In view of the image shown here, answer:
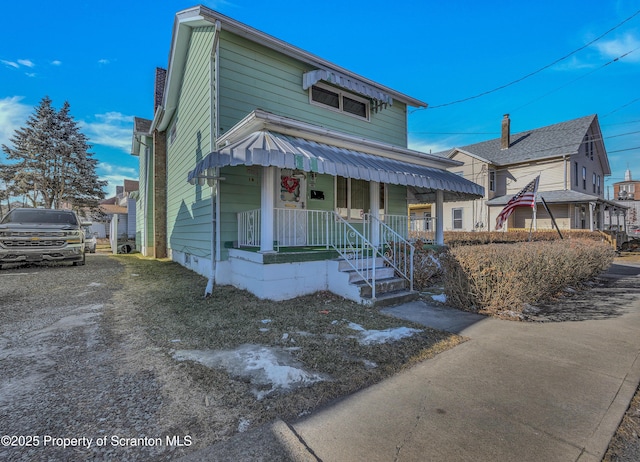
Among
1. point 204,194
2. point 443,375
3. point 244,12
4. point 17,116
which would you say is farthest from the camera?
point 17,116

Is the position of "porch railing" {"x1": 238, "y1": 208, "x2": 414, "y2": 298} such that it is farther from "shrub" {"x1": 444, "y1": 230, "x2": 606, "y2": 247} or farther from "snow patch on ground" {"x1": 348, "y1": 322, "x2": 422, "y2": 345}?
"shrub" {"x1": 444, "y1": 230, "x2": 606, "y2": 247}

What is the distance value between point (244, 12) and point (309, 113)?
3.40 m

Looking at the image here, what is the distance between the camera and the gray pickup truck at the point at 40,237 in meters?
9.00

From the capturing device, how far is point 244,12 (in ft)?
29.3

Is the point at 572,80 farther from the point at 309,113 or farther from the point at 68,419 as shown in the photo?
the point at 68,419

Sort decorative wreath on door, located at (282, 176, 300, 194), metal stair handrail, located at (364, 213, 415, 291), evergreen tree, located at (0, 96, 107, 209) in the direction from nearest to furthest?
metal stair handrail, located at (364, 213, 415, 291), decorative wreath on door, located at (282, 176, 300, 194), evergreen tree, located at (0, 96, 107, 209)

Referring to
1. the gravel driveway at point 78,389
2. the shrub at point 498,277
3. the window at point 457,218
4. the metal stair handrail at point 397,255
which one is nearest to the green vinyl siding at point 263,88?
the metal stair handrail at point 397,255

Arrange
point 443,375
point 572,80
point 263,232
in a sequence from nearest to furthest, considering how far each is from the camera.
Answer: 1. point 443,375
2. point 263,232
3. point 572,80

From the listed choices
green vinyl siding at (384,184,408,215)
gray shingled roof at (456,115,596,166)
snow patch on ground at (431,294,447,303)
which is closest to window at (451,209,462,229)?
gray shingled roof at (456,115,596,166)

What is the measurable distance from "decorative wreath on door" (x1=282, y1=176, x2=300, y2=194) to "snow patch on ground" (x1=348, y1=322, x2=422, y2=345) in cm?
462

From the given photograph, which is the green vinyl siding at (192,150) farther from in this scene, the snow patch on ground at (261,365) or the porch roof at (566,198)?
the porch roof at (566,198)

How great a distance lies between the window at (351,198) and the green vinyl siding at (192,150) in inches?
153

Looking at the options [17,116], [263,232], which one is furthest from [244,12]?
[17,116]

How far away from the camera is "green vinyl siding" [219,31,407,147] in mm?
7543
